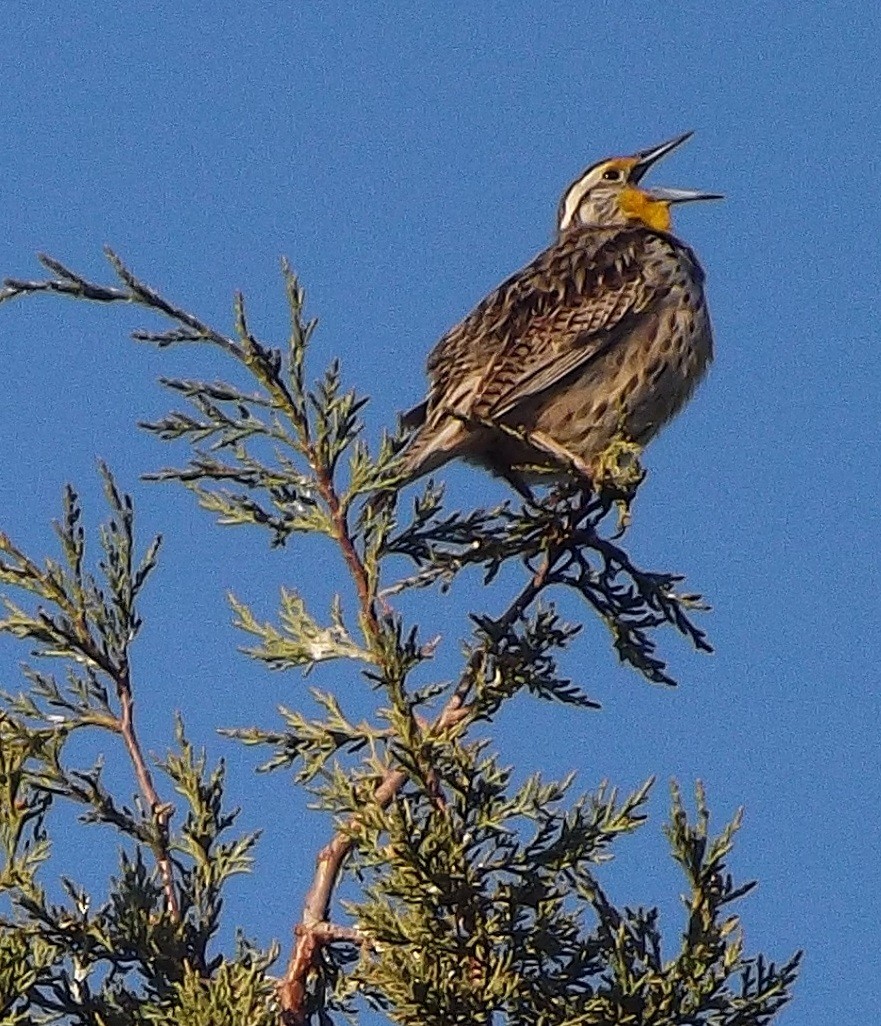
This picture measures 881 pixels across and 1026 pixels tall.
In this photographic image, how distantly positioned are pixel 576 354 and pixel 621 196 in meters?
2.00

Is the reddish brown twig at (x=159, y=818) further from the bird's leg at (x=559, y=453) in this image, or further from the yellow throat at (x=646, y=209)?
the yellow throat at (x=646, y=209)

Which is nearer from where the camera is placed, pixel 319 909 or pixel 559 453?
pixel 319 909

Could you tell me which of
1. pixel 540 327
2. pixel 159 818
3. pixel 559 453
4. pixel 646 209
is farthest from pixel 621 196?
pixel 159 818

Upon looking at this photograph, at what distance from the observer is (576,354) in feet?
21.7

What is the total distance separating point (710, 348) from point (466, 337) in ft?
2.64

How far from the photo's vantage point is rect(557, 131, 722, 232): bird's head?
327 inches

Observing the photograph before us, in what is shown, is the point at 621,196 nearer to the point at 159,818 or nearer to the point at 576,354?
the point at 576,354

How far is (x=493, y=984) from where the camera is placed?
10.2 ft

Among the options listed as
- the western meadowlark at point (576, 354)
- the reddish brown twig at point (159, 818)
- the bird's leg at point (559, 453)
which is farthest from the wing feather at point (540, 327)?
the reddish brown twig at point (159, 818)

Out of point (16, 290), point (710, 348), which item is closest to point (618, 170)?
point (710, 348)

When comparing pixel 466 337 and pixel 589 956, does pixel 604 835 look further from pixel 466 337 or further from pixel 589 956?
pixel 466 337

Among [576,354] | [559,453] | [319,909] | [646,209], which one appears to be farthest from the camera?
[646,209]

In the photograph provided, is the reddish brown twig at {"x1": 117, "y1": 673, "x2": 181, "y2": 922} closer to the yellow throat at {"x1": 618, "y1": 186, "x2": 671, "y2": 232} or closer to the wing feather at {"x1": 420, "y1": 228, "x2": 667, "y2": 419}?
the wing feather at {"x1": 420, "y1": 228, "x2": 667, "y2": 419}

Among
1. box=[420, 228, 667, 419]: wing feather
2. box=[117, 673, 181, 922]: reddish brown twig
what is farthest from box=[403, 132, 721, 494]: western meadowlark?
box=[117, 673, 181, 922]: reddish brown twig
